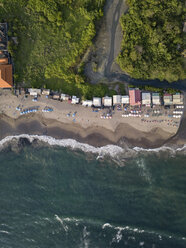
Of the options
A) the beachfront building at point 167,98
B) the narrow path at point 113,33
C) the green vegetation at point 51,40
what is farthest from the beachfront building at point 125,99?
the beachfront building at point 167,98

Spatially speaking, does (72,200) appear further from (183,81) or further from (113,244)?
(183,81)

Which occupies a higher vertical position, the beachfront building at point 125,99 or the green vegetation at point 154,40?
the green vegetation at point 154,40

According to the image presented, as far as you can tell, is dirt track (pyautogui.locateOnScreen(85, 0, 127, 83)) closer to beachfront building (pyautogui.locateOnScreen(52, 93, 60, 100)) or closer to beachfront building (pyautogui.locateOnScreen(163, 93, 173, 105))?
beachfront building (pyautogui.locateOnScreen(52, 93, 60, 100))

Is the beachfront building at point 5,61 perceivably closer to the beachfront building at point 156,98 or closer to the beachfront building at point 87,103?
the beachfront building at point 87,103

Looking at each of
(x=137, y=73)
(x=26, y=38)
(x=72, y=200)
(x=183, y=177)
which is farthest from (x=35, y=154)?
(x=183, y=177)

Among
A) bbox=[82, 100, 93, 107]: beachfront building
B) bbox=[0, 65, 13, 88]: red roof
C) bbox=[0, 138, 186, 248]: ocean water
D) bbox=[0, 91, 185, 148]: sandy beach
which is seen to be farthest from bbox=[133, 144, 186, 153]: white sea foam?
bbox=[0, 65, 13, 88]: red roof

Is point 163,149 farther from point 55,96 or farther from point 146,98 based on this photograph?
point 55,96
